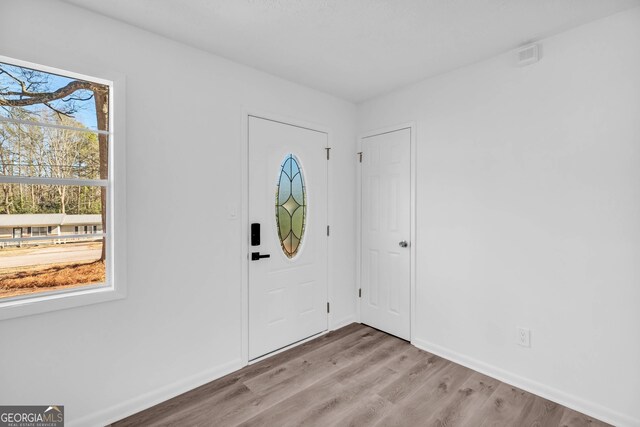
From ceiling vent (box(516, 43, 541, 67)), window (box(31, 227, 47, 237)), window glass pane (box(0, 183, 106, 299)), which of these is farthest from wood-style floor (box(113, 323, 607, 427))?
ceiling vent (box(516, 43, 541, 67))

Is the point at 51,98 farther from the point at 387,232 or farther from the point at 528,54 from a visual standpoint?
the point at 528,54

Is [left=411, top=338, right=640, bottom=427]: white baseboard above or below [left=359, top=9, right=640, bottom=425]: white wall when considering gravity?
below

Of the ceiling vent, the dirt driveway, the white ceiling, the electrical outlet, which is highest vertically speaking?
the white ceiling

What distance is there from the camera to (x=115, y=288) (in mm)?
1954

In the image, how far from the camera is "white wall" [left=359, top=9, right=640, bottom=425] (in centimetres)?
188

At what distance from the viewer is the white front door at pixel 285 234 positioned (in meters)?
2.65

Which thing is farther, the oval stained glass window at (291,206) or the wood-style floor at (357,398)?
the oval stained glass window at (291,206)

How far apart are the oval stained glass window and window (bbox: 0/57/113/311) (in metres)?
1.33

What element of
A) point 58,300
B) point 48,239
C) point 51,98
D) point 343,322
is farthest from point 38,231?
point 343,322

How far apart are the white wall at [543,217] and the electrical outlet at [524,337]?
0.04 meters

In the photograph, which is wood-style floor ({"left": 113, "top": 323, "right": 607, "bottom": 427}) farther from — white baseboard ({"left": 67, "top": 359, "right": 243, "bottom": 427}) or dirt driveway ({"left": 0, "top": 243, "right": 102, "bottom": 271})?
dirt driveway ({"left": 0, "top": 243, "right": 102, "bottom": 271})

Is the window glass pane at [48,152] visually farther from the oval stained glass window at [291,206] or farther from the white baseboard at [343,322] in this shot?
the white baseboard at [343,322]

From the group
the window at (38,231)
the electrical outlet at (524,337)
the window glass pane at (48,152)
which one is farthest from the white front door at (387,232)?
Result: the window at (38,231)

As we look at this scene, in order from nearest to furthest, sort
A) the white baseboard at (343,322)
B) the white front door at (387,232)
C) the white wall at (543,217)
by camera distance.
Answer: the white wall at (543,217) < the white front door at (387,232) < the white baseboard at (343,322)
